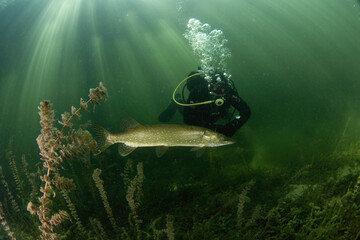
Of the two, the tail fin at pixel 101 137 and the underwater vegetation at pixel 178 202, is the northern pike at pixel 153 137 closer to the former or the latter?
the tail fin at pixel 101 137

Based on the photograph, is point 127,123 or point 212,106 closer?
point 127,123

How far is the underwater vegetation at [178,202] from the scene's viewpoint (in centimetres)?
176

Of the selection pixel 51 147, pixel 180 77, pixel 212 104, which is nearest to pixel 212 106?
pixel 212 104

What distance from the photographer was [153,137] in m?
3.26

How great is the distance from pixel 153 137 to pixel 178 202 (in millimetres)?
1681

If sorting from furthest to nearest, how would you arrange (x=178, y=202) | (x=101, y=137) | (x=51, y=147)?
1. (x=178, y=202)
2. (x=101, y=137)
3. (x=51, y=147)

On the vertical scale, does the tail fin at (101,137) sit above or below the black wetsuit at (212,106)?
below

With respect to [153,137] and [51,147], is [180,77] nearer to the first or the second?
[153,137]

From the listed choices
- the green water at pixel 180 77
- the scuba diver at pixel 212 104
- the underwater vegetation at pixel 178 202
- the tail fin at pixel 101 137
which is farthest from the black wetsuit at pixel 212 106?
the tail fin at pixel 101 137

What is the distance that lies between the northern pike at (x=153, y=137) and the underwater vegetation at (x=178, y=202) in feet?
1.87

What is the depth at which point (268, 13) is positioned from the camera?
131ft

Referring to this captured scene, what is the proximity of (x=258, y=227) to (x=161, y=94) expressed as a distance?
67164 millimetres

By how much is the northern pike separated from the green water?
989 mm

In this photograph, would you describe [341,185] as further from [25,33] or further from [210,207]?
[25,33]
